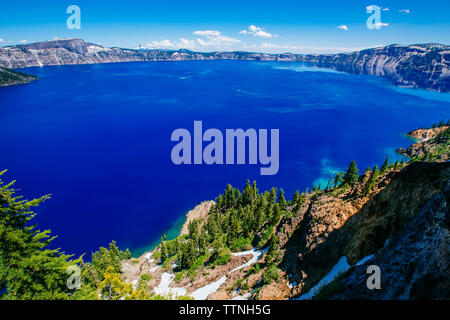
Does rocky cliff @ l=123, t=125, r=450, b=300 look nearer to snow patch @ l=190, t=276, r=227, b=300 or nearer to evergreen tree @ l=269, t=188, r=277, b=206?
snow patch @ l=190, t=276, r=227, b=300

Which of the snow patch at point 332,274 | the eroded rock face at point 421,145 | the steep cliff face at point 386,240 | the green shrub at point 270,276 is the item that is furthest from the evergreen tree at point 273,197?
the eroded rock face at point 421,145

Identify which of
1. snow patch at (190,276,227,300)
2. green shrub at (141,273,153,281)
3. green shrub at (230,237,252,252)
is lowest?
green shrub at (141,273,153,281)

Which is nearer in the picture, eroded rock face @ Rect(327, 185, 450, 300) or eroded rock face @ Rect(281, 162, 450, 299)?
eroded rock face @ Rect(327, 185, 450, 300)

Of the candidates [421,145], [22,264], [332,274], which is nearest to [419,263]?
[332,274]

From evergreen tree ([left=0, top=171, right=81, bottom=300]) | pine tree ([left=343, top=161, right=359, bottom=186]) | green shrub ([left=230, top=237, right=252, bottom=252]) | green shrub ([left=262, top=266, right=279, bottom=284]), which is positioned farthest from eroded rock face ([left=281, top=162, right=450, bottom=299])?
evergreen tree ([left=0, top=171, right=81, bottom=300])

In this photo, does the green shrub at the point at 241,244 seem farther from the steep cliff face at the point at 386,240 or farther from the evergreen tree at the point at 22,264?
the evergreen tree at the point at 22,264

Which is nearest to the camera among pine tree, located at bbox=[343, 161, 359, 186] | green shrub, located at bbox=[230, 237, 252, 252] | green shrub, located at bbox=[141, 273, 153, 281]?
pine tree, located at bbox=[343, 161, 359, 186]
